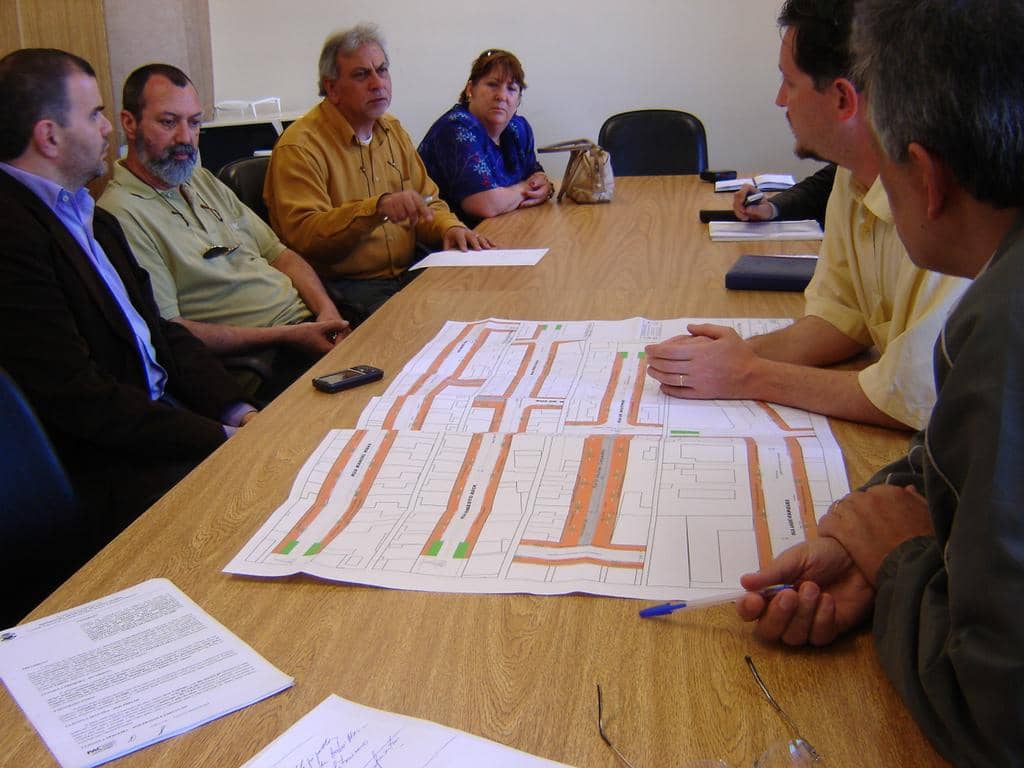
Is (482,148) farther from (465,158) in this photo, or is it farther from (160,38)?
(160,38)

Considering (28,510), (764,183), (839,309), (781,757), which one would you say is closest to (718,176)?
(764,183)

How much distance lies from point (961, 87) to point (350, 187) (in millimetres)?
2838

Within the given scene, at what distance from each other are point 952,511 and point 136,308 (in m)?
1.94

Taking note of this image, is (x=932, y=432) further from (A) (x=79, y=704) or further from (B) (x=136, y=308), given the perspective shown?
(B) (x=136, y=308)

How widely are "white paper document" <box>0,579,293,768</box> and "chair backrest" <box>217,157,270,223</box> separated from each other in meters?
2.60

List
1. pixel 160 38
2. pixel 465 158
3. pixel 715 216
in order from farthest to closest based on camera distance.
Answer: pixel 160 38 → pixel 465 158 → pixel 715 216

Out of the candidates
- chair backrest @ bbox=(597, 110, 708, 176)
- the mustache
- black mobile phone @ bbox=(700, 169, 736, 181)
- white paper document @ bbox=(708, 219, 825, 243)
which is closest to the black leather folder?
white paper document @ bbox=(708, 219, 825, 243)

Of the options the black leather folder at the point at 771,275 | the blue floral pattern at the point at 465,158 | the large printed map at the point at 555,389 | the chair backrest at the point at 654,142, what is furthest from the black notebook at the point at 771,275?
the chair backrest at the point at 654,142

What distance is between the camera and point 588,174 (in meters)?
3.35

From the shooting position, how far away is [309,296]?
2.96 m

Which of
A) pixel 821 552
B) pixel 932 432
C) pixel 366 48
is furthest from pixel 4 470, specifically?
pixel 366 48

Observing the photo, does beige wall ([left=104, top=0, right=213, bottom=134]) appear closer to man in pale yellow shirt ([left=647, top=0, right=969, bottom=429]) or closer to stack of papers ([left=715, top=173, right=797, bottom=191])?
stack of papers ([left=715, top=173, right=797, bottom=191])

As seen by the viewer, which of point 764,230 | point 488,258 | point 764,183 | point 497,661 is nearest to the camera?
point 497,661

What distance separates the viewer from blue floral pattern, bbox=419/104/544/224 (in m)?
3.59
